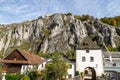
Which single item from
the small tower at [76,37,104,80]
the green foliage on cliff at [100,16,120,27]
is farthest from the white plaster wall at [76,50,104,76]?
the green foliage on cliff at [100,16,120,27]

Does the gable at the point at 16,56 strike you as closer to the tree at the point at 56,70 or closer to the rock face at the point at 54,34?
the tree at the point at 56,70

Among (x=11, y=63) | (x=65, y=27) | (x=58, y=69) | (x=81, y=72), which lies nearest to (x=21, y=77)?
(x=58, y=69)

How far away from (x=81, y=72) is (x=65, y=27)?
274 feet

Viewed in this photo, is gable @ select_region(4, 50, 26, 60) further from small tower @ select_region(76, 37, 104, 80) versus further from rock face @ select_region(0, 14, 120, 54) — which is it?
rock face @ select_region(0, 14, 120, 54)

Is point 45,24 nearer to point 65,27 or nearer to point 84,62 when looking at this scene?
point 65,27

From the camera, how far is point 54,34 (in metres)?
140

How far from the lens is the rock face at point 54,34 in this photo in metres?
130

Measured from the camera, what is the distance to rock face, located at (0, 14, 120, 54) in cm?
12988

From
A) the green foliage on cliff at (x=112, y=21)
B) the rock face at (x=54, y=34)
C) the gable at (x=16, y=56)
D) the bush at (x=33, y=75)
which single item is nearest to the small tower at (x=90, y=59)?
the gable at (x=16, y=56)

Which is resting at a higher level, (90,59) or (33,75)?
(90,59)

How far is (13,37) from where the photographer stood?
150m

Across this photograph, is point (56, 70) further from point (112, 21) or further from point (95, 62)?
point (112, 21)

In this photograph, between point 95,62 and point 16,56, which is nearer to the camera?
point 16,56

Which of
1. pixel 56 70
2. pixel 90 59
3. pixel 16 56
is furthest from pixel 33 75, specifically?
pixel 90 59
